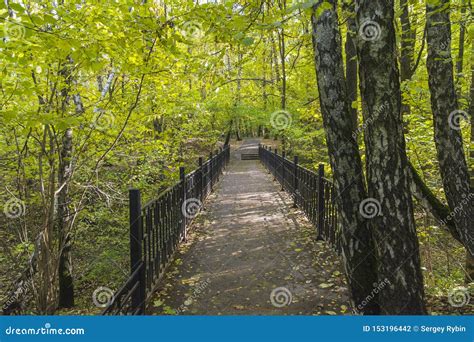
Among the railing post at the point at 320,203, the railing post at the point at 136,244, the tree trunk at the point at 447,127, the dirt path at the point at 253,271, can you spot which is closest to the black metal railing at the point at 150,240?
the railing post at the point at 136,244

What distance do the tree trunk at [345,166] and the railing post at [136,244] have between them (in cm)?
219

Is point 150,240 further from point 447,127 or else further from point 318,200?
point 447,127

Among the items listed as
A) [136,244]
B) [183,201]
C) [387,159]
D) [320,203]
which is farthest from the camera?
[183,201]

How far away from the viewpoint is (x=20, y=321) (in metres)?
3.12

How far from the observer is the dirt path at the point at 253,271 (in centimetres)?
420

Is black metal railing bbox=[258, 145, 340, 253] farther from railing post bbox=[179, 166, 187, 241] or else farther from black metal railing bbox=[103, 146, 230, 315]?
railing post bbox=[179, 166, 187, 241]

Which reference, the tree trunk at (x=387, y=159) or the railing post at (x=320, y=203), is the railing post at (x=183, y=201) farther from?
the tree trunk at (x=387, y=159)

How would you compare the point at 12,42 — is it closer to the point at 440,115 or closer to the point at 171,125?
the point at 440,115

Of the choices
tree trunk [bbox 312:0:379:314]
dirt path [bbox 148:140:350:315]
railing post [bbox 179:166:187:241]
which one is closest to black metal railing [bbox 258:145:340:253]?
dirt path [bbox 148:140:350:315]

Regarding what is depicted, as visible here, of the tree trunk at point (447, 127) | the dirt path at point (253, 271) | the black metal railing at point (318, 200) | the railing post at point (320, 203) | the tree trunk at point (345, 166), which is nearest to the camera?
the tree trunk at point (345, 166)

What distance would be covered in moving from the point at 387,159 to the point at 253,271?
3215 millimetres

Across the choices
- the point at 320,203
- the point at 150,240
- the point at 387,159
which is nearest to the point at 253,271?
the point at 150,240

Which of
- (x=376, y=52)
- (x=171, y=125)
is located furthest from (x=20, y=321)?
(x=171, y=125)

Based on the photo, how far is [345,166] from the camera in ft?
11.1
